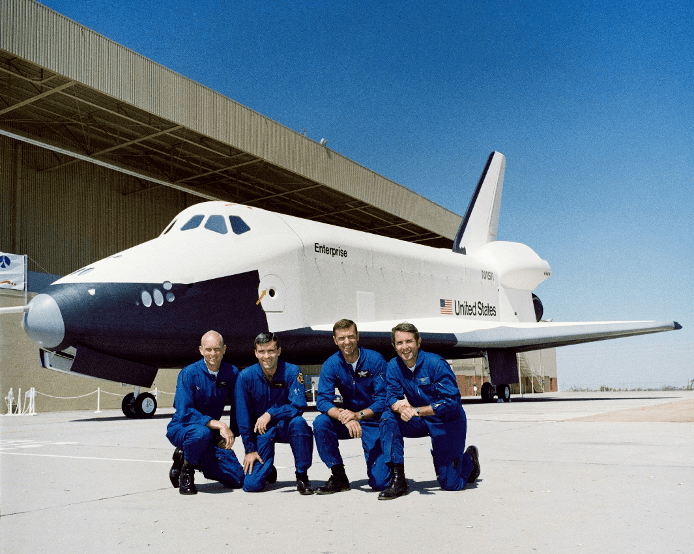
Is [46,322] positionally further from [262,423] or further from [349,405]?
[349,405]

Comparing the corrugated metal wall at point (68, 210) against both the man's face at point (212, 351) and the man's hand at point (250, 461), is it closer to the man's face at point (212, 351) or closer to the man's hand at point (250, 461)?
the man's face at point (212, 351)

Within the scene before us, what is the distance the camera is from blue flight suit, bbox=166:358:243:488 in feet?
15.1

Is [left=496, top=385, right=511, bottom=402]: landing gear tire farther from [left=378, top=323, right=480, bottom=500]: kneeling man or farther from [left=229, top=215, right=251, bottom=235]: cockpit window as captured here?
[left=378, top=323, right=480, bottom=500]: kneeling man

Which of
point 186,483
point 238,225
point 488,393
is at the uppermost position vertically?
point 238,225

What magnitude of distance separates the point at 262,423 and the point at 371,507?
1.10 metres

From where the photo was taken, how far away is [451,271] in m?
17.7

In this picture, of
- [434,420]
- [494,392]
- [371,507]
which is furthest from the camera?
[494,392]

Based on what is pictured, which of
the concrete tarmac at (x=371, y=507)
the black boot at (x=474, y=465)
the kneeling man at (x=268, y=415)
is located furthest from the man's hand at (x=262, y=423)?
the black boot at (x=474, y=465)

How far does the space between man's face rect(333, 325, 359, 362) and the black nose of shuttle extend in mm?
6596

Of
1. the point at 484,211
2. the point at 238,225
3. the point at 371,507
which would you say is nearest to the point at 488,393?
the point at 484,211

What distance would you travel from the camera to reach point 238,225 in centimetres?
1247

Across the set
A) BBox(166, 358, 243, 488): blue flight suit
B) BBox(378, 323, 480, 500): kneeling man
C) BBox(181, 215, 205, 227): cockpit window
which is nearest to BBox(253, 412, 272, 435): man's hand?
BBox(166, 358, 243, 488): blue flight suit

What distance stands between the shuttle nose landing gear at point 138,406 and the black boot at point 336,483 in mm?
8547

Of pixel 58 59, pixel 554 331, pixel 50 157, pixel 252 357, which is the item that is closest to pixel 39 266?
pixel 50 157
